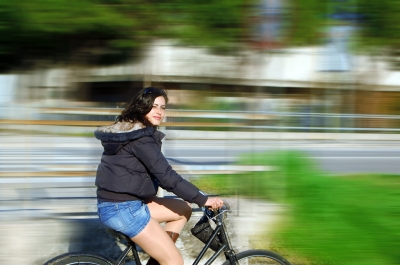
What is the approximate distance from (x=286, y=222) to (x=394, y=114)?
2.68 m

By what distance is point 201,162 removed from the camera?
4883 millimetres

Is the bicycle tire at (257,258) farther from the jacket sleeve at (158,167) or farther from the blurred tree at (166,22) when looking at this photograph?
the blurred tree at (166,22)

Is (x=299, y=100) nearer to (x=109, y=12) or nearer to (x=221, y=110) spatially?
(x=221, y=110)

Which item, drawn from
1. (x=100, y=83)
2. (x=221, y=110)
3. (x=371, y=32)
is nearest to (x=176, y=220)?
(x=221, y=110)

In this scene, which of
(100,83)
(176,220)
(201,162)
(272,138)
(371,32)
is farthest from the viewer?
(100,83)

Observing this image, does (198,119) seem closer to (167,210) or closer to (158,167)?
(167,210)

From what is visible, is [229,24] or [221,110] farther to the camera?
[221,110]

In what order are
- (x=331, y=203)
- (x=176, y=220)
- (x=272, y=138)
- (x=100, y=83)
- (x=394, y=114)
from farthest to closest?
1. (x=394, y=114)
2. (x=100, y=83)
3. (x=272, y=138)
4. (x=331, y=203)
5. (x=176, y=220)

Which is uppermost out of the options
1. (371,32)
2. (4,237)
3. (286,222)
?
(371,32)

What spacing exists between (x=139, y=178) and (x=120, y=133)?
0.86 ft

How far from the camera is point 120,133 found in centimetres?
263

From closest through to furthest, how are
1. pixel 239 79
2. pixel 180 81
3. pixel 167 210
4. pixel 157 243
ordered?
pixel 157 243, pixel 167 210, pixel 239 79, pixel 180 81

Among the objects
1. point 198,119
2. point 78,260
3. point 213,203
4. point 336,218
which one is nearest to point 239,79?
point 198,119

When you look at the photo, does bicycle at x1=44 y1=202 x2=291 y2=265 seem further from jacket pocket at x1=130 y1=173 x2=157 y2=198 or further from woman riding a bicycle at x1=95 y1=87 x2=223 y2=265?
jacket pocket at x1=130 y1=173 x2=157 y2=198
